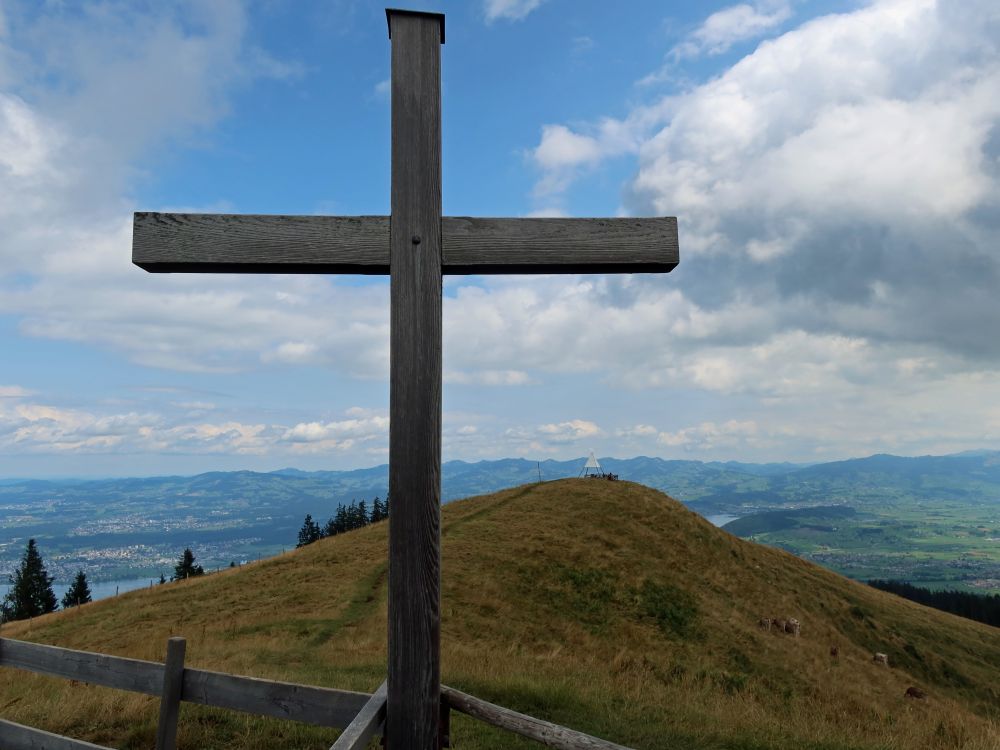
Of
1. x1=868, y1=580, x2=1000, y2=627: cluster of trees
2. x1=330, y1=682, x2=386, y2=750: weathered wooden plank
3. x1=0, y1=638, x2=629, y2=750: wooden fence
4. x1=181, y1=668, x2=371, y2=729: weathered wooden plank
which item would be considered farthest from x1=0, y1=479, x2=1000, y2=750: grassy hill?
x1=868, y1=580, x2=1000, y2=627: cluster of trees

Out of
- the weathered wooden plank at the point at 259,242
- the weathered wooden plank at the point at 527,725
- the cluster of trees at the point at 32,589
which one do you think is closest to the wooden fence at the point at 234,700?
the weathered wooden plank at the point at 527,725

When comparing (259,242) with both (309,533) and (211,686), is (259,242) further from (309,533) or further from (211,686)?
(309,533)

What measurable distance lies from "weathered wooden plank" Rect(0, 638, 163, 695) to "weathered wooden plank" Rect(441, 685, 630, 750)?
124 inches

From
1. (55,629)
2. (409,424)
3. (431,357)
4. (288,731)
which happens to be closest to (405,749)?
(409,424)

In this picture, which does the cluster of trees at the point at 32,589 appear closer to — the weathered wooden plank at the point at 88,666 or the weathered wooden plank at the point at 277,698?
the weathered wooden plank at the point at 88,666

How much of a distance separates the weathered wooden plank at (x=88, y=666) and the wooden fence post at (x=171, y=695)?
6.4 inches

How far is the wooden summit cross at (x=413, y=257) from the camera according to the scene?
3238mm

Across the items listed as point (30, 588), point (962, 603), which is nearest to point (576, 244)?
point (30, 588)

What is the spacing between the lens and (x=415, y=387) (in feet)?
11.0

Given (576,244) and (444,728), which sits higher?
(576,244)

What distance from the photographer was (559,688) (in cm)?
1030

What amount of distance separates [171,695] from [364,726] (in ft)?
10.2

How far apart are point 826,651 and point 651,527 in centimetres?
1080

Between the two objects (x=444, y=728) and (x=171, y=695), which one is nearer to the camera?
(x=444, y=728)
